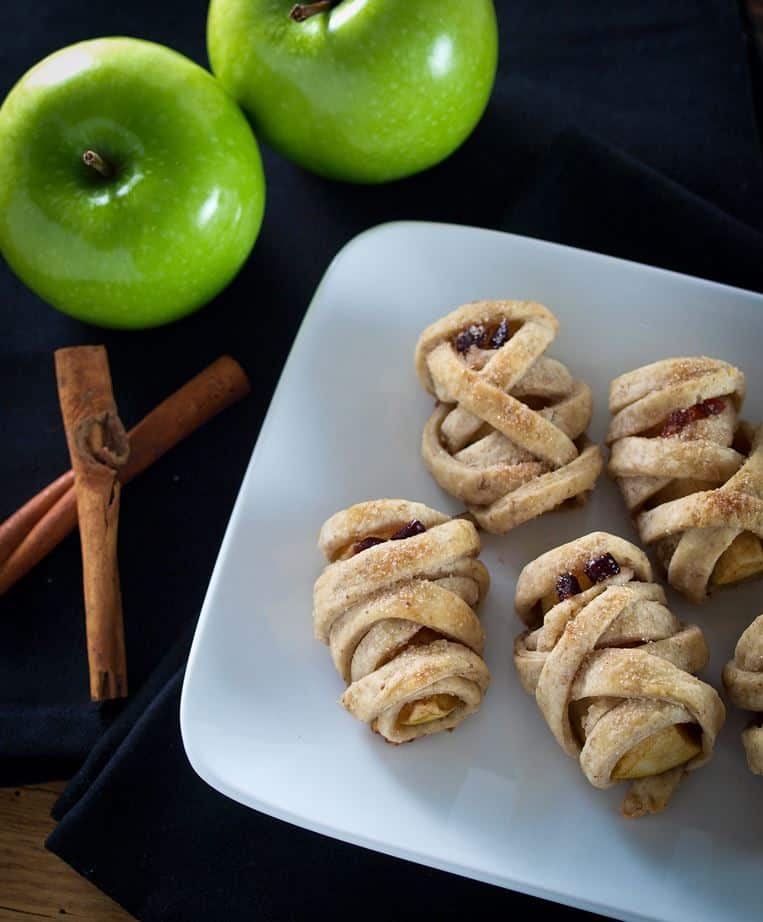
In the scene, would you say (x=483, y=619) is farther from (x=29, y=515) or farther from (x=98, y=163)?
(x=98, y=163)

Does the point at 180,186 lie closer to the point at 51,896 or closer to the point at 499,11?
the point at 499,11

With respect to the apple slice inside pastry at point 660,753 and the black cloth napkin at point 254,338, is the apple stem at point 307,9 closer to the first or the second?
the black cloth napkin at point 254,338

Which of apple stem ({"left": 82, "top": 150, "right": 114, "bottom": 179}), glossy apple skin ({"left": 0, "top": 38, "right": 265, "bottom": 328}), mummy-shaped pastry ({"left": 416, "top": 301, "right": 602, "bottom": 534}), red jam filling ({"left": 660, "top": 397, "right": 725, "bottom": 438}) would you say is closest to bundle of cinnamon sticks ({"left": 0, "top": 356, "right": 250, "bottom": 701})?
glossy apple skin ({"left": 0, "top": 38, "right": 265, "bottom": 328})

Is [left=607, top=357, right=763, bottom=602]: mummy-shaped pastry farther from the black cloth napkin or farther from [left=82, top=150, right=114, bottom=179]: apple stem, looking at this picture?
[left=82, top=150, right=114, bottom=179]: apple stem

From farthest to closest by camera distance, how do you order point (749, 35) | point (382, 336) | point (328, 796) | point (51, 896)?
1. point (749, 35)
2. point (382, 336)
3. point (51, 896)
4. point (328, 796)

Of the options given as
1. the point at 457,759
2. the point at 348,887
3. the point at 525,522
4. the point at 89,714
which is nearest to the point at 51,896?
the point at 89,714
